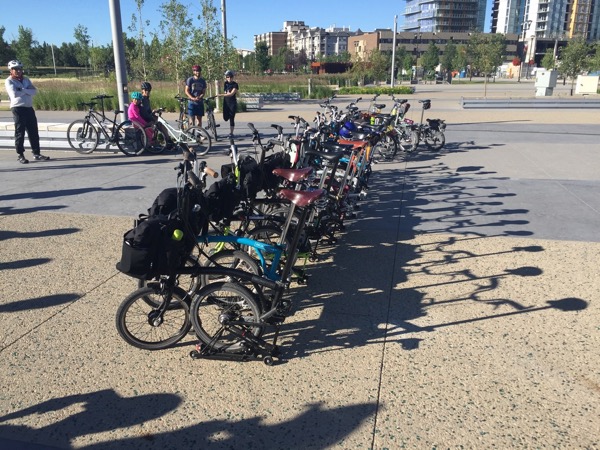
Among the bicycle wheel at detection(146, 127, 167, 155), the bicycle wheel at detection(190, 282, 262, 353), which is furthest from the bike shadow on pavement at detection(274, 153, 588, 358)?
the bicycle wheel at detection(146, 127, 167, 155)

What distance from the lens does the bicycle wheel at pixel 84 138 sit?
11158 millimetres

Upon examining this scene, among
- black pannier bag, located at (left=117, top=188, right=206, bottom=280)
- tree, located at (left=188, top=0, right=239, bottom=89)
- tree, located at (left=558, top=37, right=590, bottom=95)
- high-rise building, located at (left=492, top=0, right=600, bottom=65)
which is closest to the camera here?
black pannier bag, located at (left=117, top=188, right=206, bottom=280)

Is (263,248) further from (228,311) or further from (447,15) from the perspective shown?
(447,15)

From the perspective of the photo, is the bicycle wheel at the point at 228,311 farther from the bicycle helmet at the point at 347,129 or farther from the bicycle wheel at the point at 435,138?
the bicycle wheel at the point at 435,138

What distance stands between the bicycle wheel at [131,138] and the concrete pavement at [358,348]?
14.4 feet

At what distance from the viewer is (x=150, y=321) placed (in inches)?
135

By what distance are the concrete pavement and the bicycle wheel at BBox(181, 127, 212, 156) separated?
182 inches

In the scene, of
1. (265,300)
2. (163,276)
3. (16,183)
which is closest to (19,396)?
(163,276)

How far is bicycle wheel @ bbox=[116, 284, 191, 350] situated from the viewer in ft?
11.1

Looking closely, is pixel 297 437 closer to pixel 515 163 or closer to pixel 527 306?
pixel 527 306

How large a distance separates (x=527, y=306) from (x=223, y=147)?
9.35m

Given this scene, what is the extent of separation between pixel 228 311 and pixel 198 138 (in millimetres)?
8630

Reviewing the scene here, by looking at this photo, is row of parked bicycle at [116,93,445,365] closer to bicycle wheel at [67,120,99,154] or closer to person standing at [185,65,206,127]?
bicycle wheel at [67,120,99,154]

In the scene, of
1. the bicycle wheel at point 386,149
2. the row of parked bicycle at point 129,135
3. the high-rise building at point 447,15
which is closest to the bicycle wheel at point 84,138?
the row of parked bicycle at point 129,135
